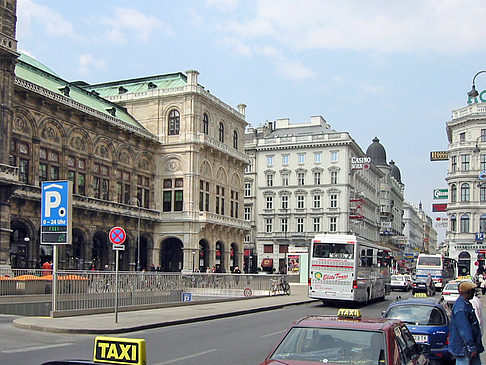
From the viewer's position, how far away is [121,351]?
4898 millimetres

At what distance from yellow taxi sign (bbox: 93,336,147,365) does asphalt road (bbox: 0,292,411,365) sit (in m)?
7.40

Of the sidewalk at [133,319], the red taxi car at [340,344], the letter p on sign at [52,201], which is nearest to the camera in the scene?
the red taxi car at [340,344]

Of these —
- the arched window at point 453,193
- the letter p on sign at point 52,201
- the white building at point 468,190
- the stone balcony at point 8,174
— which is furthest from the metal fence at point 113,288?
the arched window at point 453,193

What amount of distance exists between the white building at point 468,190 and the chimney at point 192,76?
41.2 metres

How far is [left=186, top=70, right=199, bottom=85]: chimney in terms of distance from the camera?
61.2m

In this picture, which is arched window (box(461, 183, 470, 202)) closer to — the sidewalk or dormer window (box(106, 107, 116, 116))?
dormer window (box(106, 107, 116, 116))

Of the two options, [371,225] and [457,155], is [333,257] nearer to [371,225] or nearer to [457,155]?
[457,155]

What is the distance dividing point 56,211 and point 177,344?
6.98 m

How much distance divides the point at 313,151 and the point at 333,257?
59.7 meters

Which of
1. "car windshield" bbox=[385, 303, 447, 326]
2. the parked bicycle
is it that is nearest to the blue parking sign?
"car windshield" bbox=[385, 303, 447, 326]

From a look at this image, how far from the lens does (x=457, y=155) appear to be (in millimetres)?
85375

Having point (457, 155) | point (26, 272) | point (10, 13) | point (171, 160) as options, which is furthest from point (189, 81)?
point (457, 155)

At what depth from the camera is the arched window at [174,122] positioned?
61656 mm

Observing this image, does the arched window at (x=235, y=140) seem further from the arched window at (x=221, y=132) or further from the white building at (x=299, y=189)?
the white building at (x=299, y=189)
